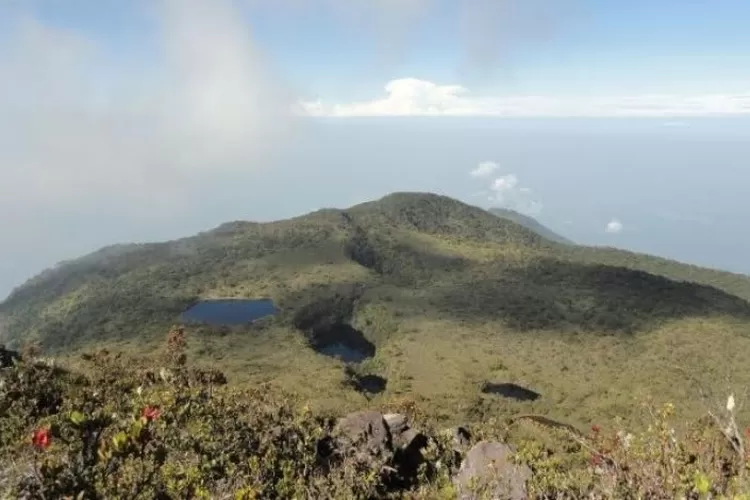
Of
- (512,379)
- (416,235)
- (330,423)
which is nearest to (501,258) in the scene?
(416,235)

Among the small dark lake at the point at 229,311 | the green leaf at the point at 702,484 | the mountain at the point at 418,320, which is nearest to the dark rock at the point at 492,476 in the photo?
the green leaf at the point at 702,484

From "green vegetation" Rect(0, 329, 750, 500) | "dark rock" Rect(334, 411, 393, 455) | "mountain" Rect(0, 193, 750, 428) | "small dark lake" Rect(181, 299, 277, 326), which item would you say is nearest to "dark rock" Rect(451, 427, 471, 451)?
"green vegetation" Rect(0, 329, 750, 500)

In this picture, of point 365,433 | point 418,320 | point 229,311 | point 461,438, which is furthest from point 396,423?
point 229,311

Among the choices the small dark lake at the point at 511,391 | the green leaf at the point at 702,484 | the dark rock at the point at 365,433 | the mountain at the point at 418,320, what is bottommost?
the small dark lake at the point at 511,391

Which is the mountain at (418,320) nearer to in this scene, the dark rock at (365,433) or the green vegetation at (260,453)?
the dark rock at (365,433)

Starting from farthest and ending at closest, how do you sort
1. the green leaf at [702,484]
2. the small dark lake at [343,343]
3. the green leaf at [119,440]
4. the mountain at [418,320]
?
the small dark lake at [343,343] → the mountain at [418,320] → the green leaf at [119,440] → the green leaf at [702,484]

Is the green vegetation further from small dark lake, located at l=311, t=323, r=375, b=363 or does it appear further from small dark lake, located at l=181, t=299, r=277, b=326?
small dark lake, located at l=181, t=299, r=277, b=326
